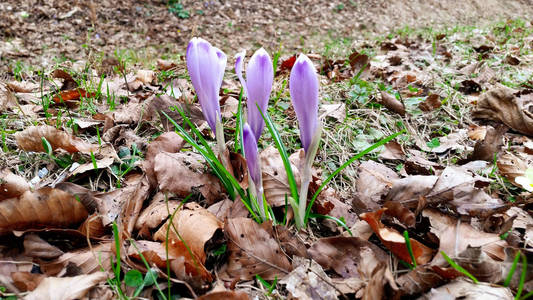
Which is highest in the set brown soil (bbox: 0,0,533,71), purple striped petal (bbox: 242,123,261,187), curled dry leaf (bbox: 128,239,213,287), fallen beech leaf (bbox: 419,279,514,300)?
purple striped petal (bbox: 242,123,261,187)

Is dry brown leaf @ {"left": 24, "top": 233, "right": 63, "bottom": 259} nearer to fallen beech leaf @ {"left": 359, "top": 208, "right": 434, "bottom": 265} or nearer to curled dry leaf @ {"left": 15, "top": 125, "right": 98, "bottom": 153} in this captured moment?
curled dry leaf @ {"left": 15, "top": 125, "right": 98, "bottom": 153}

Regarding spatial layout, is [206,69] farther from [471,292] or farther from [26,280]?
[471,292]

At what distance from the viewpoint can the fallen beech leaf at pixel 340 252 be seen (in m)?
1.13

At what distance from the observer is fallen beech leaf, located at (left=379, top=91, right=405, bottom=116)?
2.26m

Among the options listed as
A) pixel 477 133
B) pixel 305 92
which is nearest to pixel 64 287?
pixel 305 92

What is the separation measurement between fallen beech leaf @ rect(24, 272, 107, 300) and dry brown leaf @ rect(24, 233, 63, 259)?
184 mm

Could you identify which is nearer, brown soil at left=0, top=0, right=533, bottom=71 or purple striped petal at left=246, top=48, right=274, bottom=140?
purple striped petal at left=246, top=48, right=274, bottom=140

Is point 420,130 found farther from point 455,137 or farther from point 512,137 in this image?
point 512,137

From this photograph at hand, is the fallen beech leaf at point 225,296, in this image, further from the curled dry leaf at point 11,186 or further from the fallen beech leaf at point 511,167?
the fallen beech leaf at point 511,167

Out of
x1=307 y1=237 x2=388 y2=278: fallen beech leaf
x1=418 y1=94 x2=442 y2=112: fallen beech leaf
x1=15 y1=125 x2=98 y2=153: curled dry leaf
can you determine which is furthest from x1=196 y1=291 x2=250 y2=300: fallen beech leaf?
x1=418 y1=94 x2=442 y2=112: fallen beech leaf

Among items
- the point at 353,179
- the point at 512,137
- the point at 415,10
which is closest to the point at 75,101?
the point at 353,179

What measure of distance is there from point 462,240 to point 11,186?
5.18ft

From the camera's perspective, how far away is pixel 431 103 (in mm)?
2373

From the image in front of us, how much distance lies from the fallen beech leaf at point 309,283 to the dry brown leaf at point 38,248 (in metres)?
0.73
